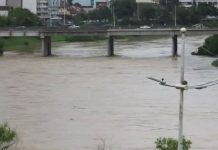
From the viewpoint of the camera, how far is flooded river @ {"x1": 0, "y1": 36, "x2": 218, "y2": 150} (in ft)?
47.6

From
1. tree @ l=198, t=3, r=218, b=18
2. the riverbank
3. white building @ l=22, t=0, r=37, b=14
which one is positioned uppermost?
white building @ l=22, t=0, r=37, b=14

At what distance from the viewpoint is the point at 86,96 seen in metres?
22.0

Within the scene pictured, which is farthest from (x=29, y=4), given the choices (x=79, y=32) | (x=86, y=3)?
(x=79, y=32)

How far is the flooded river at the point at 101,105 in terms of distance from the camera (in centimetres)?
1452

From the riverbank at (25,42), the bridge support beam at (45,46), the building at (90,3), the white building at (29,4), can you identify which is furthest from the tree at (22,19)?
the building at (90,3)

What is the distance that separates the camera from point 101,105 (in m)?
19.8

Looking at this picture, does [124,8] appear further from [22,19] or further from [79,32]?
[79,32]

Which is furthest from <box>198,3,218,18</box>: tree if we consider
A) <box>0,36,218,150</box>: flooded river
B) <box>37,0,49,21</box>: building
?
<box>0,36,218,150</box>: flooded river

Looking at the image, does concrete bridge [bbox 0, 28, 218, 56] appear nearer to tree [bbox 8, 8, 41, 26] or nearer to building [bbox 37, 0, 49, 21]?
tree [bbox 8, 8, 41, 26]

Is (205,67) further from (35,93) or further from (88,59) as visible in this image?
(35,93)

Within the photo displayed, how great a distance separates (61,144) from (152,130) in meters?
2.71

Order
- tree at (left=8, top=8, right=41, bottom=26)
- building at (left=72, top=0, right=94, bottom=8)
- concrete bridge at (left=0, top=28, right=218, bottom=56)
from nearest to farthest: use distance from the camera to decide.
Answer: concrete bridge at (left=0, top=28, right=218, bottom=56) → tree at (left=8, top=8, right=41, bottom=26) → building at (left=72, top=0, right=94, bottom=8)

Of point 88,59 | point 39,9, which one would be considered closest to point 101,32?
point 88,59

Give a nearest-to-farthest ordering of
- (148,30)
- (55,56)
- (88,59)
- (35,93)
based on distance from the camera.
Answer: (35,93) < (88,59) < (55,56) < (148,30)
